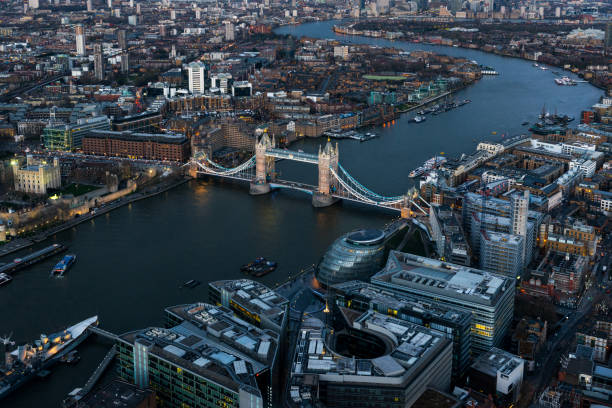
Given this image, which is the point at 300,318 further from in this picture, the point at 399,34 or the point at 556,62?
the point at 399,34

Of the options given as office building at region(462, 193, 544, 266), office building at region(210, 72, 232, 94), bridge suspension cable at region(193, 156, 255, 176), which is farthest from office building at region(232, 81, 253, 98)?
office building at region(462, 193, 544, 266)

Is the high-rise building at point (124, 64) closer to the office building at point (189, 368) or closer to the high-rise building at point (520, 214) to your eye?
the high-rise building at point (520, 214)

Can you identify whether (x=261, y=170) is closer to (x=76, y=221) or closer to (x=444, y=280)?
(x=76, y=221)

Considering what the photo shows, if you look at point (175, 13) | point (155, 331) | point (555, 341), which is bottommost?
point (555, 341)

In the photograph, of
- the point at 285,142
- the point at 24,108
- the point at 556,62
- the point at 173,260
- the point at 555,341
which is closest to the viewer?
the point at 555,341

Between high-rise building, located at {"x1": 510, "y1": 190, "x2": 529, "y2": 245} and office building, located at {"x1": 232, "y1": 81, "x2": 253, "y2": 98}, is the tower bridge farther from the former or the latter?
office building, located at {"x1": 232, "y1": 81, "x2": 253, "y2": 98}

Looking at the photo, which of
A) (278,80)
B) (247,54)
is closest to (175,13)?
(247,54)

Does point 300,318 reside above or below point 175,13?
below
